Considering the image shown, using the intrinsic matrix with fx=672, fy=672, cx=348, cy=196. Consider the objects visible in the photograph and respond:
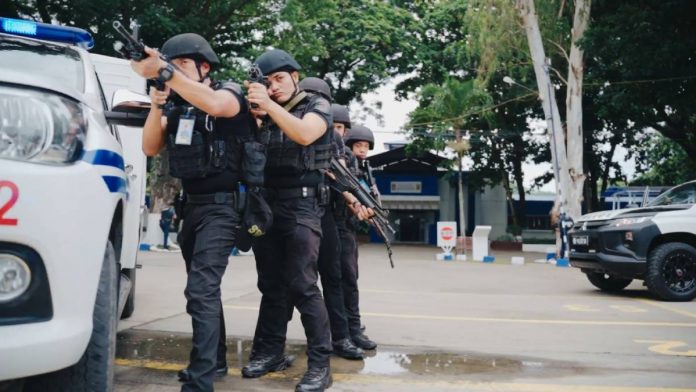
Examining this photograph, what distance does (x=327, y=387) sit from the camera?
3674 mm

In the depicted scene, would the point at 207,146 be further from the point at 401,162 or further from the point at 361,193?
the point at 401,162

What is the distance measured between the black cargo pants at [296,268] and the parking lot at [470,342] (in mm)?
225

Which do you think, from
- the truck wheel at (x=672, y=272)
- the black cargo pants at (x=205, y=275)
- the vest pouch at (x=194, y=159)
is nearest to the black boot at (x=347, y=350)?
the black cargo pants at (x=205, y=275)

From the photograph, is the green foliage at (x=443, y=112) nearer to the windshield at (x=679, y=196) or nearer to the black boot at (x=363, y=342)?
the windshield at (x=679, y=196)

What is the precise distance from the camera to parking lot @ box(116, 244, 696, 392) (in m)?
3.87

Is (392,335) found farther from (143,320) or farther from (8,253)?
(8,253)

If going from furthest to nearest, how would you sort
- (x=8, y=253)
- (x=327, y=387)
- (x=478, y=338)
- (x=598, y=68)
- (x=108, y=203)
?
1. (x=598, y=68)
2. (x=478, y=338)
3. (x=327, y=387)
4. (x=108, y=203)
5. (x=8, y=253)

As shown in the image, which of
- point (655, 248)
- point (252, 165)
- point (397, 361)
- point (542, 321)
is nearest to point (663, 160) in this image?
point (655, 248)

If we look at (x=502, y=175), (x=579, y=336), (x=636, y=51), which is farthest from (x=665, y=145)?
(x=579, y=336)

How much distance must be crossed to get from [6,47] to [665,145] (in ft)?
113

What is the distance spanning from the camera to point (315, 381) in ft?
11.7

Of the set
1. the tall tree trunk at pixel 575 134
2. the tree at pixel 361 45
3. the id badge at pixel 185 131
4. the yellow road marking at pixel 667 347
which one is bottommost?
the yellow road marking at pixel 667 347

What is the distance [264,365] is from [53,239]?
2.08m

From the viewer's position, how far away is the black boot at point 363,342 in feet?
15.7
